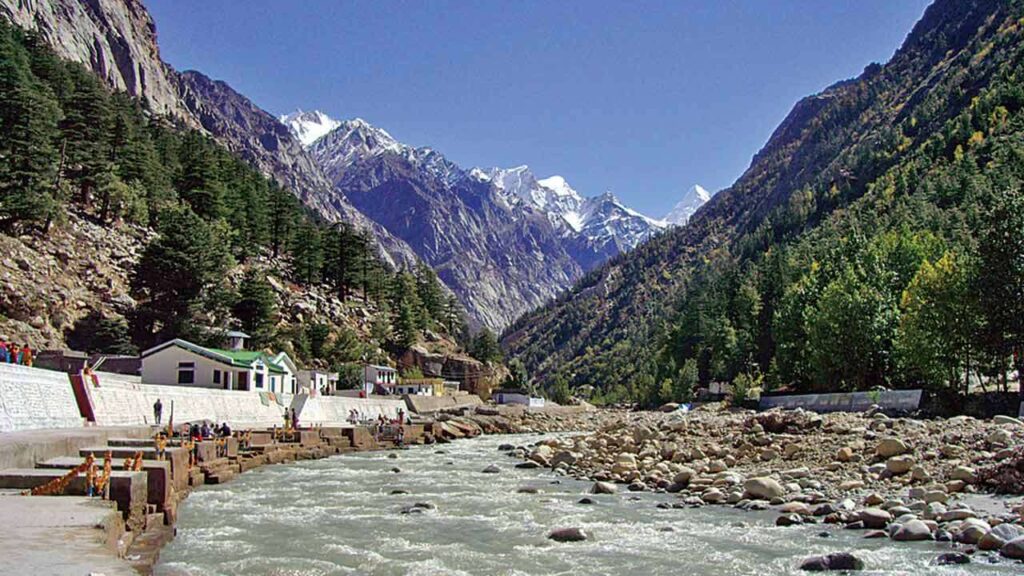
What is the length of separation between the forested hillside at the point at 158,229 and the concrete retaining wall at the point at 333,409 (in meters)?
14.2

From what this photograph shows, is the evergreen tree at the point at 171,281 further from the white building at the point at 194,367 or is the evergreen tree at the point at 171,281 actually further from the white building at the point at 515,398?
the white building at the point at 515,398

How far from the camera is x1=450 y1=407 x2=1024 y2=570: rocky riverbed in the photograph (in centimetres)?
1697

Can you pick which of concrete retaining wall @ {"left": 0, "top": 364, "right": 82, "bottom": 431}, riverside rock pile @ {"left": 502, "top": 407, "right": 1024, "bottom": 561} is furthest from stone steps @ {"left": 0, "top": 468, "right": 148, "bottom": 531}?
riverside rock pile @ {"left": 502, "top": 407, "right": 1024, "bottom": 561}

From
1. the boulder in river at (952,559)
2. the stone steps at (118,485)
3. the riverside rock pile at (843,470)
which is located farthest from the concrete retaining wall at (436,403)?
the boulder in river at (952,559)

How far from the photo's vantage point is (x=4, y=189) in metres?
58.3

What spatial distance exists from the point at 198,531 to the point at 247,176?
107 m

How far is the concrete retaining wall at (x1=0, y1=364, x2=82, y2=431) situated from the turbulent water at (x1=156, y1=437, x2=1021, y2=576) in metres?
6.34

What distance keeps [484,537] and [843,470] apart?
1379 centimetres

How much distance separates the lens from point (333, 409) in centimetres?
5825

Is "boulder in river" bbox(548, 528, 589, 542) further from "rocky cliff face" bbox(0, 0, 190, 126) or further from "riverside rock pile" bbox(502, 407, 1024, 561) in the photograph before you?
"rocky cliff face" bbox(0, 0, 190, 126)

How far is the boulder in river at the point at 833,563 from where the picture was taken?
1439 cm

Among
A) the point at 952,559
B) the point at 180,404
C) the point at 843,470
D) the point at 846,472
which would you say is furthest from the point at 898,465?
the point at 180,404

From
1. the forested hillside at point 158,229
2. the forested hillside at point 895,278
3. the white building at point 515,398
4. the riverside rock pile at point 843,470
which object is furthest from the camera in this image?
the white building at point 515,398

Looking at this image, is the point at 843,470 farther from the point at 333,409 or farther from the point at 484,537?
the point at 333,409
